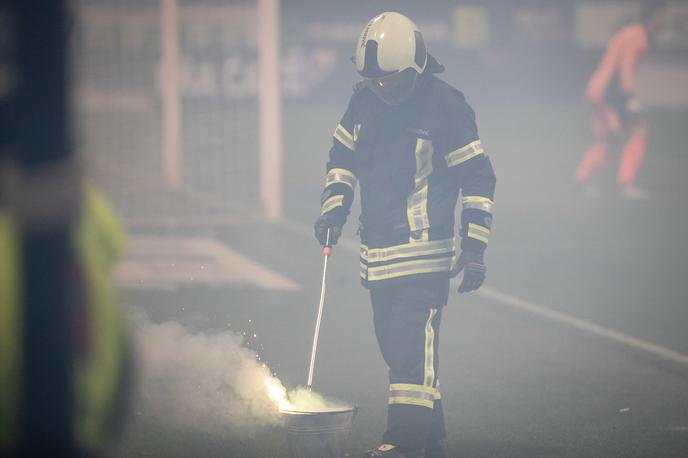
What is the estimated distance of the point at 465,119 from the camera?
556 centimetres

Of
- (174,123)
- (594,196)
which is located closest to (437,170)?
(594,196)

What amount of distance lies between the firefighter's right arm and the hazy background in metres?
0.85

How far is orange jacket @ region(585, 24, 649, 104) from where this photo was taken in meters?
17.5

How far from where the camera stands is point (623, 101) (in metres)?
18.0

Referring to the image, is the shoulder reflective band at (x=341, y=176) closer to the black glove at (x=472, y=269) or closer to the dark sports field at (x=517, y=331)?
the black glove at (x=472, y=269)

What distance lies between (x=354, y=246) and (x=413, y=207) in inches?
290

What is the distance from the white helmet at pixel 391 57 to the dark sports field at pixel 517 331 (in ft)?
5.33

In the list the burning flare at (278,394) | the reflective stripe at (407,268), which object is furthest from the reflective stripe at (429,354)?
the burning flare at (278,394)

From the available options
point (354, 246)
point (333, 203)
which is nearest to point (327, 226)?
point (333, 203)

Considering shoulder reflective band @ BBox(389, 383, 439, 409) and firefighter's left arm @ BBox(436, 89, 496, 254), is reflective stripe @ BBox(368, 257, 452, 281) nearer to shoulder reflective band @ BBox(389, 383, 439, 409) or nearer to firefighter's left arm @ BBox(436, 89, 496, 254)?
firefighter's left arm @ BBox(436, 89, 496, 254)

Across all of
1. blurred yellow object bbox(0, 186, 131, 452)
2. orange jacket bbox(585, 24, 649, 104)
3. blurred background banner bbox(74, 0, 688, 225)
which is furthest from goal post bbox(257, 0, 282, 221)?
blurred yellow object bbox(0, 186, 131, 452)

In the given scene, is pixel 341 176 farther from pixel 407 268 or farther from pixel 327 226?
pixel 407 268

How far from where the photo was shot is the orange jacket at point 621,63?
17.5 meters

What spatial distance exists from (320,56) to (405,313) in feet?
78.7
